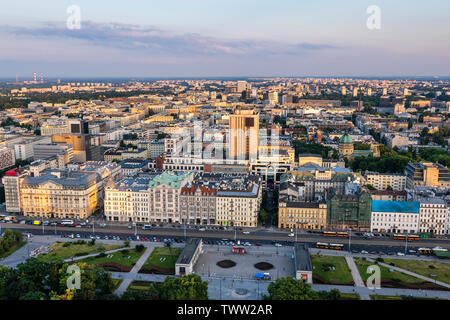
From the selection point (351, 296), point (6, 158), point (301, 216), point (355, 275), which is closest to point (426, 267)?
point (355, 275)

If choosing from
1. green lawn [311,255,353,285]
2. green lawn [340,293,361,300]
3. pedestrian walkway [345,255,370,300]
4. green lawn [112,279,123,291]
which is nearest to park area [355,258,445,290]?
pedestrian walkway [345,255,370,300]

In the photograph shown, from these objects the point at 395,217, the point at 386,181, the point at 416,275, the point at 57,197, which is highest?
the point at 57,197

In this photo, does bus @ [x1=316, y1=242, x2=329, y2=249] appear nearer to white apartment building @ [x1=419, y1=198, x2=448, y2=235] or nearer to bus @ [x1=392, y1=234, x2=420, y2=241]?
bus @ [x1=392, y1=234, x2=420, y2=241]

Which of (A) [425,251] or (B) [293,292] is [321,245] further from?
(B) [293,292]

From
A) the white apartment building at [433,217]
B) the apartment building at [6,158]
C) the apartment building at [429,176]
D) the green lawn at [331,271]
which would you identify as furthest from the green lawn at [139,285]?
the apartment building at [6,158]

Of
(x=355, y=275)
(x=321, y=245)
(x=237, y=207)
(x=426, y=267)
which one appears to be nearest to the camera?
(x=355, y=275)
